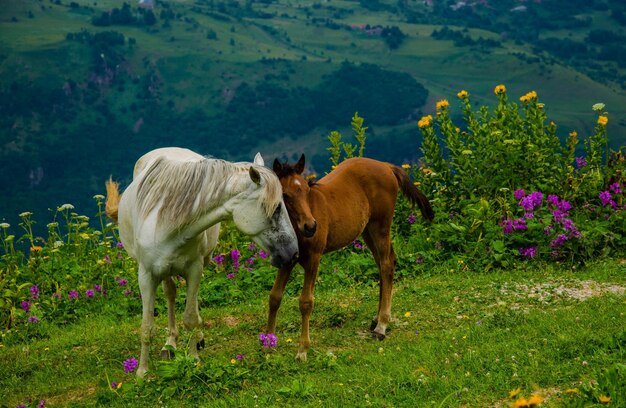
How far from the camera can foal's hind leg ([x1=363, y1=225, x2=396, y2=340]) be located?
783 centimetres

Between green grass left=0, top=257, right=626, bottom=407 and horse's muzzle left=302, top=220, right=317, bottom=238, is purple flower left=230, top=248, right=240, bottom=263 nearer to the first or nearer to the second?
green grass left=0, top=257, right=626, bottom=407

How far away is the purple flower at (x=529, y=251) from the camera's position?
9898 millimetres

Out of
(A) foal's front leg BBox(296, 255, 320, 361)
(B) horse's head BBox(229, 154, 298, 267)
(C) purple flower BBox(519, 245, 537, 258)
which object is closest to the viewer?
(B) horse's head BBox(229, 154, 298, 267)

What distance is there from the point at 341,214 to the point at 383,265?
33.5 inches

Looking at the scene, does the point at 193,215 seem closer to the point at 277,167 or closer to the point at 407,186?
the point at 277,167

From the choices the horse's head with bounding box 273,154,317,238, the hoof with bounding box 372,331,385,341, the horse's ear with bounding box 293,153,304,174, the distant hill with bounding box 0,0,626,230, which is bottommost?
the distant hill with bounding box 0,0,626,230

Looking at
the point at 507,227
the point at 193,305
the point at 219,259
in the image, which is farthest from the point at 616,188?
the point at 193,305

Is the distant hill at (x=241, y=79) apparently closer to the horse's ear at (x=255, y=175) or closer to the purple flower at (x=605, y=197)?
the purple flower at (x=605, y=197)

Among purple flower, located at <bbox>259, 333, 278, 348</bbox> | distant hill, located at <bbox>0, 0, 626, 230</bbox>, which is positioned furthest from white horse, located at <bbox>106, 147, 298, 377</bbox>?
distant hill, located at <bbox>0, 0, 626, 230</bbox>

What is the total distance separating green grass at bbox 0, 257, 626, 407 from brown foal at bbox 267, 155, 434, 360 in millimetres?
386

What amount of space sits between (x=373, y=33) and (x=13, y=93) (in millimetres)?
81564

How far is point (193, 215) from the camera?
6559 millimetres

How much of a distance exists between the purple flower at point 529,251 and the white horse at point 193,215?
441 cm

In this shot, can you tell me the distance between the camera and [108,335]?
8648 mm
